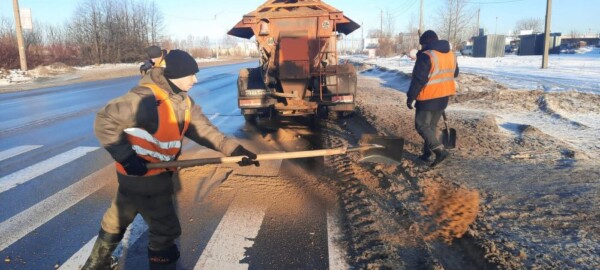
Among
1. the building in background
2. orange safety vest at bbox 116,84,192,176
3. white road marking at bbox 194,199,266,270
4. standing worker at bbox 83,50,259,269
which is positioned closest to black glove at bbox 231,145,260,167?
standing worker at bbox 83,50,259,269

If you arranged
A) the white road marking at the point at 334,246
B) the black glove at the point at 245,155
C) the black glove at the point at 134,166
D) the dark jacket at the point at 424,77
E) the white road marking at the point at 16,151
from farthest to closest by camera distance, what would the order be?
the white road marking at the point at 16,151, the dark jacket at the point at 424,77, the white road marking at the point at 334,246, the black glove at the point at 245,155, the black glove at the point at 134,166

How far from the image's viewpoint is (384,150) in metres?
4.14

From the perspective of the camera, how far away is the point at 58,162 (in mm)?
6406

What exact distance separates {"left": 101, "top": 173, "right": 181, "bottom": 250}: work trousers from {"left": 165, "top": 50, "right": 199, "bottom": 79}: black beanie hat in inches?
26.7

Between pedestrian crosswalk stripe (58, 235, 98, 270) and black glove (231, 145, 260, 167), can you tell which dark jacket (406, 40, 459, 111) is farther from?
pedestrian crosswalk stripe (58, 235, 98, 270)

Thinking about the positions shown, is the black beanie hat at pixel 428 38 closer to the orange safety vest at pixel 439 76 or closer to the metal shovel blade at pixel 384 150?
the orange safety vest at pixel 439 76

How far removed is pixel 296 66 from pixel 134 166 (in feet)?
21.7

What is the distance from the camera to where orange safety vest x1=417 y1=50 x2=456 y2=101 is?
543cm

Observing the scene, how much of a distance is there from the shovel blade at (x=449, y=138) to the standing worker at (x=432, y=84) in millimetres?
622

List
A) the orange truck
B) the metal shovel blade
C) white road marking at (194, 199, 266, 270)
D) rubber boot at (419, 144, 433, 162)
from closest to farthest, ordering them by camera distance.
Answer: white road marking at (194, 199, 266, 270) < the metal shovel blade < rubber boot at (419, 144, 433, 162) < the orange truck

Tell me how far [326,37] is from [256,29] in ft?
5.21

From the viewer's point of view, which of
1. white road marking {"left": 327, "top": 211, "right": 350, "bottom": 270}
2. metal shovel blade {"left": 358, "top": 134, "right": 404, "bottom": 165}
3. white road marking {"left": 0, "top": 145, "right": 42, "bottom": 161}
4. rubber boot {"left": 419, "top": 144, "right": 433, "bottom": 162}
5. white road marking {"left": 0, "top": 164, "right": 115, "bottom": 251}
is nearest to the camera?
white road marking {"left": 327, "top": 211, "right": 350, "bottom": 270}

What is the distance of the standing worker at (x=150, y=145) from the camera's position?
2580 mm

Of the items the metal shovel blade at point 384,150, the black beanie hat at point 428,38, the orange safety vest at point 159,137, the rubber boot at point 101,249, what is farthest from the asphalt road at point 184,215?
the black beanie hat at point 428,38
